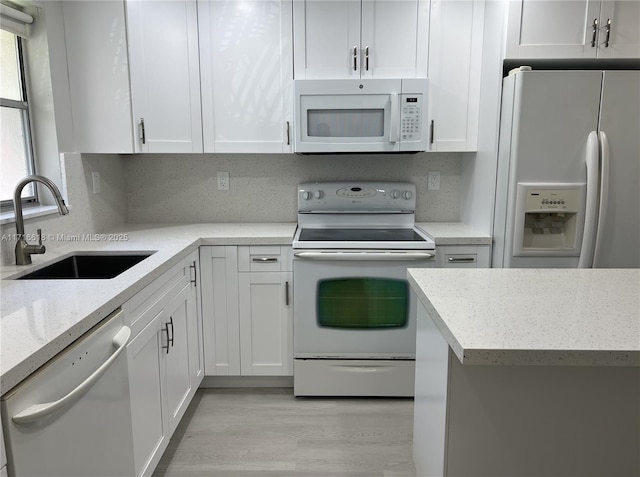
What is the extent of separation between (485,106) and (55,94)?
2.21 metres

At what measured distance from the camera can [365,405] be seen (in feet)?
8.20

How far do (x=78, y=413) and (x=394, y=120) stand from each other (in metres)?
1.96

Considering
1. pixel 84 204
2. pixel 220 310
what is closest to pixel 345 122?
pixel 220 310

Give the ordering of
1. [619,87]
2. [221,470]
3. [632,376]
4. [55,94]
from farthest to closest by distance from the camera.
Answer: [55,94] → [619,87] → [221,470] → [632,376]

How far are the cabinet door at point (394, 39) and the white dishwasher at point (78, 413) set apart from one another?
1865mm

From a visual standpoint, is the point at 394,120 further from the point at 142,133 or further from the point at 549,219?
the point at 142,133

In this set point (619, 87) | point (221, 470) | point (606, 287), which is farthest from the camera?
point (619, 87)

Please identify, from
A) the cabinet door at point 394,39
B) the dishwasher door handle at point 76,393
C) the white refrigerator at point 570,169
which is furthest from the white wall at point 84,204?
the white refrigerator at point 570,169

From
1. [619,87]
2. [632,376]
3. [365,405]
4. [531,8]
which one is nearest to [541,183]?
[619,87]

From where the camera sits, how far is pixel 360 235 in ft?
8.64

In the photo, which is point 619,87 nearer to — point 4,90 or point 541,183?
point 541,183

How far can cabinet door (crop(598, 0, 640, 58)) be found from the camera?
2248 millimetres

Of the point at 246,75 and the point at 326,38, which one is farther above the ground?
the point at 326,38

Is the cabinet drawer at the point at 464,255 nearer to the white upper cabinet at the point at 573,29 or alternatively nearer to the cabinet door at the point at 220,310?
the white upper cabinet at the point at 573,29
